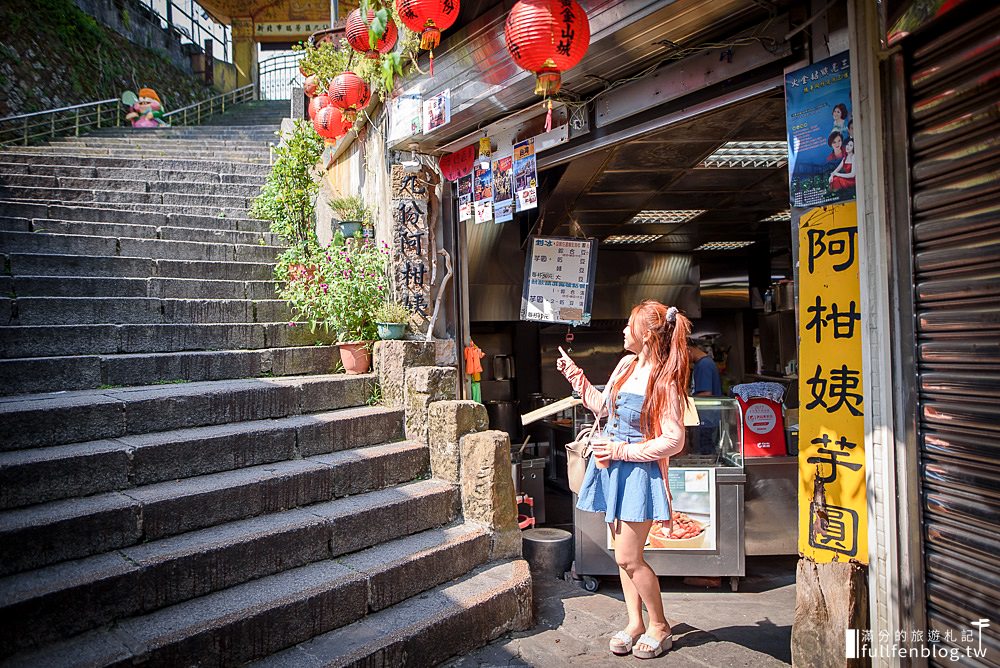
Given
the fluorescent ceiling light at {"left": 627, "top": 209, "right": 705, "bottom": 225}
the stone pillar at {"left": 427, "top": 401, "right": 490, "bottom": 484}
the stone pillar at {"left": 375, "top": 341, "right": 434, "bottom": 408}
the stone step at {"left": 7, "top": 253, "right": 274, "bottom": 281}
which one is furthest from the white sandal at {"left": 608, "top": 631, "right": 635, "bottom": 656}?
the fluorescent ceiling light at {"left": 627, "top": 209, "right": 705, "bottom": 225}

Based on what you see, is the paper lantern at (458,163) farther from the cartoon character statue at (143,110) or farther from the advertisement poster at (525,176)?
the cartoon character statue at (143,110)

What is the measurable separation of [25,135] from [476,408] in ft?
44.5

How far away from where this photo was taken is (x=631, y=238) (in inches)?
453

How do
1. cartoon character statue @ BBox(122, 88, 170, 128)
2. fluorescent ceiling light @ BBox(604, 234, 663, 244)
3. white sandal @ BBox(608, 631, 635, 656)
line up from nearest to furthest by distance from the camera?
white sandal @ BBox(608, 631, 635, 656), fluorescent ceiling light @ BBox(604, 234, 663, 244), cartoon character statue @ BBox(122, 88, 170, 128)

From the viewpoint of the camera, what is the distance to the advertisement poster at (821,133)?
3.60 metres

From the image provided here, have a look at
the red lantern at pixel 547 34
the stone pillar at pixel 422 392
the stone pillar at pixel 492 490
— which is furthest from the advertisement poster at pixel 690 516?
the red lantern at pixel 547 34

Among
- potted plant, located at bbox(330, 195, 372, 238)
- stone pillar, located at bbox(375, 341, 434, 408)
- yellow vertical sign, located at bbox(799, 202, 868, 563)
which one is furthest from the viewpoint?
potted plant, located at bbox(330, 195, 372, 238)

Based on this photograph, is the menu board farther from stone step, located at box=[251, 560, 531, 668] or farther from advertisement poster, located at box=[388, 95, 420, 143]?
stone step, located at box=[251, 560, 531, 668]

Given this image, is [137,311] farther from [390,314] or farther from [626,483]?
[626,483]

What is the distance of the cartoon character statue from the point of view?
17141 mm

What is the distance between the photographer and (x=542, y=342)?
486 inches

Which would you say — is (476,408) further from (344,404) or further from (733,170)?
(733,170)

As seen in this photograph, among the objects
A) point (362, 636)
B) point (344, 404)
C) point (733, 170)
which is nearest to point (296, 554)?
point (362, 636)

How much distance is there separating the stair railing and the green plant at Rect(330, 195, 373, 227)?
920cm
